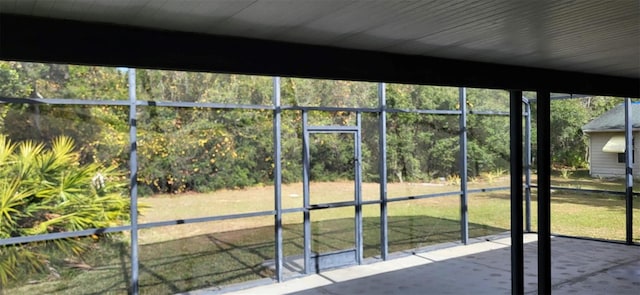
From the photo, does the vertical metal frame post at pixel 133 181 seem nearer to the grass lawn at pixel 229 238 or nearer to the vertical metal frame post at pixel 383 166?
the grass lawn at pixel 229 238

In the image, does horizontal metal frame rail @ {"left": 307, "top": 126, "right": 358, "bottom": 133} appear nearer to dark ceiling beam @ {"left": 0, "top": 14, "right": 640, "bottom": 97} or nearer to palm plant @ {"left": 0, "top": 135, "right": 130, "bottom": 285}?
palm plant @ {"left": 0, "top": 135, "right": 130, "bottom": 285}

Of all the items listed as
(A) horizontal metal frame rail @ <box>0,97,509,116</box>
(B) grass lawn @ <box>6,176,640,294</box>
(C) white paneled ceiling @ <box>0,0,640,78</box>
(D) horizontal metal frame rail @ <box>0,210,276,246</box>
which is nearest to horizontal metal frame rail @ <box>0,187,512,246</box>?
(D) horizontal metal frame rail @ <box>0,210,276,246</box>

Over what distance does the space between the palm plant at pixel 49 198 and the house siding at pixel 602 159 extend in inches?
346

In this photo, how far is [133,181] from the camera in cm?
491

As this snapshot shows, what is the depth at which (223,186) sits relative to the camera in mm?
5633

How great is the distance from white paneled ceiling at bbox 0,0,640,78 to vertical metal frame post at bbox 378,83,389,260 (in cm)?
372

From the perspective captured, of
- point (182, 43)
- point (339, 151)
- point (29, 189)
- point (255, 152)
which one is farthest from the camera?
point (339, 151)

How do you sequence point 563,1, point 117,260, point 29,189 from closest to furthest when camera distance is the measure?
point 563,1 → point 29,189 → point 117,260

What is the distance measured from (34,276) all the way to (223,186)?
2.03 m

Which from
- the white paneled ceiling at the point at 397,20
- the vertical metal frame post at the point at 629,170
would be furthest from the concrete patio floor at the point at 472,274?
the white paneled ceiling at the point at 397,20

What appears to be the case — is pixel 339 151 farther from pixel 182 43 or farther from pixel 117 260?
pixel 182 43

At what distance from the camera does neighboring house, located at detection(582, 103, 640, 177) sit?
9711 mm

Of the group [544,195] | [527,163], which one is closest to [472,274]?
[544,195]

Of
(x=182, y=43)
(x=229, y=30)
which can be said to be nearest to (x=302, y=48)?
Answer: (x=229, y=30)
